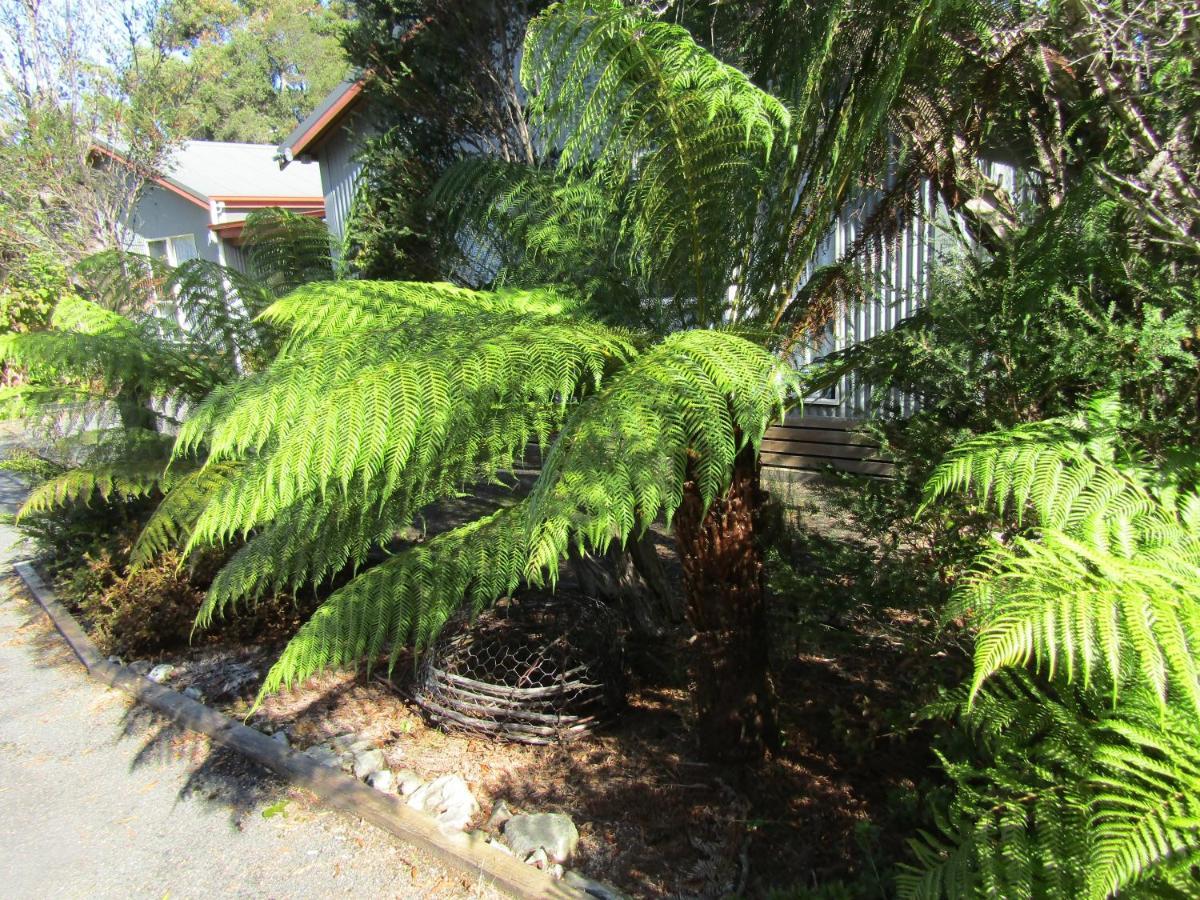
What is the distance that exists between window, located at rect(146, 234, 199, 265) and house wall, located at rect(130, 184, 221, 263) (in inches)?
3.8

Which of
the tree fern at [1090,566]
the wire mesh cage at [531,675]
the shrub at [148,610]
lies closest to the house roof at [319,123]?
the shrub at [148,610]

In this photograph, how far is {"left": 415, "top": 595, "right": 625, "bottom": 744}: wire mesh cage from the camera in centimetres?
360

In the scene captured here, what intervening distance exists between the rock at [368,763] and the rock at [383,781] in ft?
0.09

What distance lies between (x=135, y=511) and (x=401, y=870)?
13.1 ft

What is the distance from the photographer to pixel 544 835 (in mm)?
2932

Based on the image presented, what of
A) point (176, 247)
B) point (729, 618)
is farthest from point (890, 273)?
point (176, 247)

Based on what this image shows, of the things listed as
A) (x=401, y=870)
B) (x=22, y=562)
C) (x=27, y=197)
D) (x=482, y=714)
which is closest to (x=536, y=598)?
(x=482, y=714)

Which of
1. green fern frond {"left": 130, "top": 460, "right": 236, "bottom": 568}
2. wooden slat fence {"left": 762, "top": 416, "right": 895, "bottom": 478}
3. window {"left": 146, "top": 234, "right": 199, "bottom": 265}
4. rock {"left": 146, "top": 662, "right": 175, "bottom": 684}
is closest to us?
green fern frond {"left": 130, "top": 460, "right": 236, "bottom": 568}

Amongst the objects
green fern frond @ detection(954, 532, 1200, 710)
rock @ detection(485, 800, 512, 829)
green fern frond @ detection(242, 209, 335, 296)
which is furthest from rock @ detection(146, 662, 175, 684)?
green fern frond @ detection(954, 532, 1200, 710)

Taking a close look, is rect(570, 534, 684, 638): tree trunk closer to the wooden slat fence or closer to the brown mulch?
the brown mulch

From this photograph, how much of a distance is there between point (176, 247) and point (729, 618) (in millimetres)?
16379

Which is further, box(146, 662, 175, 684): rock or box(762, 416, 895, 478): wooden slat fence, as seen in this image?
box(762, 416, 895, 478): wooden slat fence

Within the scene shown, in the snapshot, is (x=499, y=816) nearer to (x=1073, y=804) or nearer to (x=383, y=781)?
(x=383, y=781)

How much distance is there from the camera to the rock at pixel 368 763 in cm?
351
